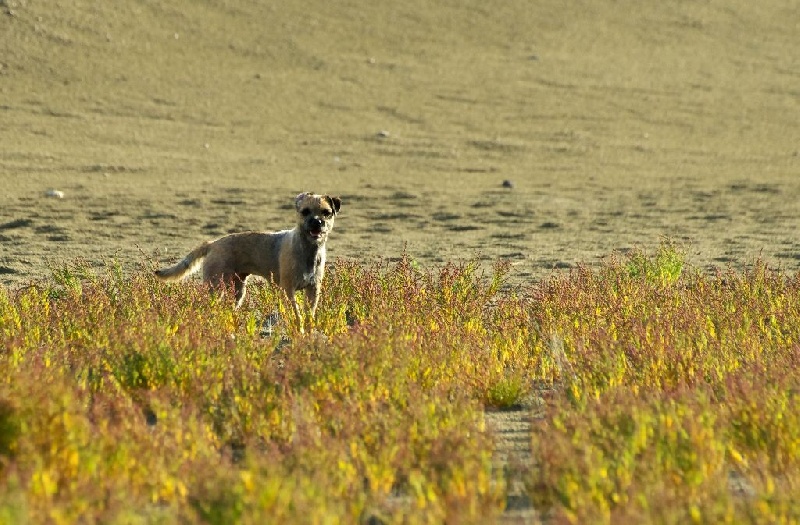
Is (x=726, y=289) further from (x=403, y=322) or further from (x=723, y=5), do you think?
(x=723, y=5)

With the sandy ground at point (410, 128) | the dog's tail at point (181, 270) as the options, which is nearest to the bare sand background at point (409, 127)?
the sandy ground at point (410, 128)

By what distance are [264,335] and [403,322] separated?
61.9 inches

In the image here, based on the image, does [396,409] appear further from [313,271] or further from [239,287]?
[239,287]

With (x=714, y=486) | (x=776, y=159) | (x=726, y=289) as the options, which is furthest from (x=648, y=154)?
(x=714, y=486)

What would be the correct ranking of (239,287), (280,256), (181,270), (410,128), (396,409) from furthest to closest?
(410,128) < (239,287) < (181,270) < (280,256) < (396,409)

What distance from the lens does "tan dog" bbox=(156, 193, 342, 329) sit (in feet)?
32.5

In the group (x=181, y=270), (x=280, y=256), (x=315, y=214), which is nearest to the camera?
(x=315, y=214)

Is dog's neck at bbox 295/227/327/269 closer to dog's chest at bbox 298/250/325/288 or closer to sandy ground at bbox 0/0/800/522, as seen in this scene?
dog's chest at bbox 298/250/325/288

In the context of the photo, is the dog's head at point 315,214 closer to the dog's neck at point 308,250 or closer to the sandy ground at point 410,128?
the dog's neck at point 308,250

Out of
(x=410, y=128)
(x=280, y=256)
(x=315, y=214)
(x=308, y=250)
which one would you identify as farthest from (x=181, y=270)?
(x=410, y=128)

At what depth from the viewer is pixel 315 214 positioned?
9875 millimetres

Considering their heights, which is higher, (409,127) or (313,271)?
(313,271)

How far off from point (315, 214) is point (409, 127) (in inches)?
700

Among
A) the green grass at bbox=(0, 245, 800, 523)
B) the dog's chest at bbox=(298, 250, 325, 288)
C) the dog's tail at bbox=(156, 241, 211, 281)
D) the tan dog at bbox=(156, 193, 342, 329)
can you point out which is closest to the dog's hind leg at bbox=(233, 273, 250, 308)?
the tan dog at bbox=(156, 193, 342, 329)
